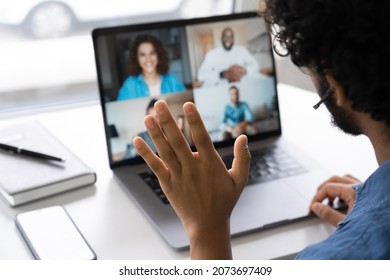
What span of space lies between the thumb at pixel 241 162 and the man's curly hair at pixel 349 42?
0.13 meters

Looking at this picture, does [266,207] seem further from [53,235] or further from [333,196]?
[53,235]

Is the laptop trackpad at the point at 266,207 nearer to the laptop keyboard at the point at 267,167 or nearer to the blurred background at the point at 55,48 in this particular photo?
the laptop keyboard at the point at 267,167

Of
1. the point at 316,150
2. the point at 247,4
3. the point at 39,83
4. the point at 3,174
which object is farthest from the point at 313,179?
the point at 39,83

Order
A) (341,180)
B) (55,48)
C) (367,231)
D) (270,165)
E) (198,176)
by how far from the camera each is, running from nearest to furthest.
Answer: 1. (367,231)
2. (198,176)
3. (341,180)
4. (270,165)
5. (55,48)

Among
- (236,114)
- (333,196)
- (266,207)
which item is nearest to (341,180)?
(333,196)

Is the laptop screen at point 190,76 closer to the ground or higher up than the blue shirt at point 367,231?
higher up

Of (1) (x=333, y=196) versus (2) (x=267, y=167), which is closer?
(1) (x=333, y=196)

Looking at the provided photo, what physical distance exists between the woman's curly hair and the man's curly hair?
0.45 m

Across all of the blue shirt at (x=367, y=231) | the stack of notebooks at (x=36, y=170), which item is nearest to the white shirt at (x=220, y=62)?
the stack of notebooks at (x=36, y=170)

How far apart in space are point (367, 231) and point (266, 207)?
1.18 ft

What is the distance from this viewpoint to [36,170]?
106 centimetres

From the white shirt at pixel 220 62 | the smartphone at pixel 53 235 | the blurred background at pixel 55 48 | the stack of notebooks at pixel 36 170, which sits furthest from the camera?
the blurred background at pixel 55 48

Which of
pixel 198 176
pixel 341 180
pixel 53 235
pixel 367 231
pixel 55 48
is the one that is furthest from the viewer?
pixel 55 48

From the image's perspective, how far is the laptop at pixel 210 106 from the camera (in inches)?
39.9
